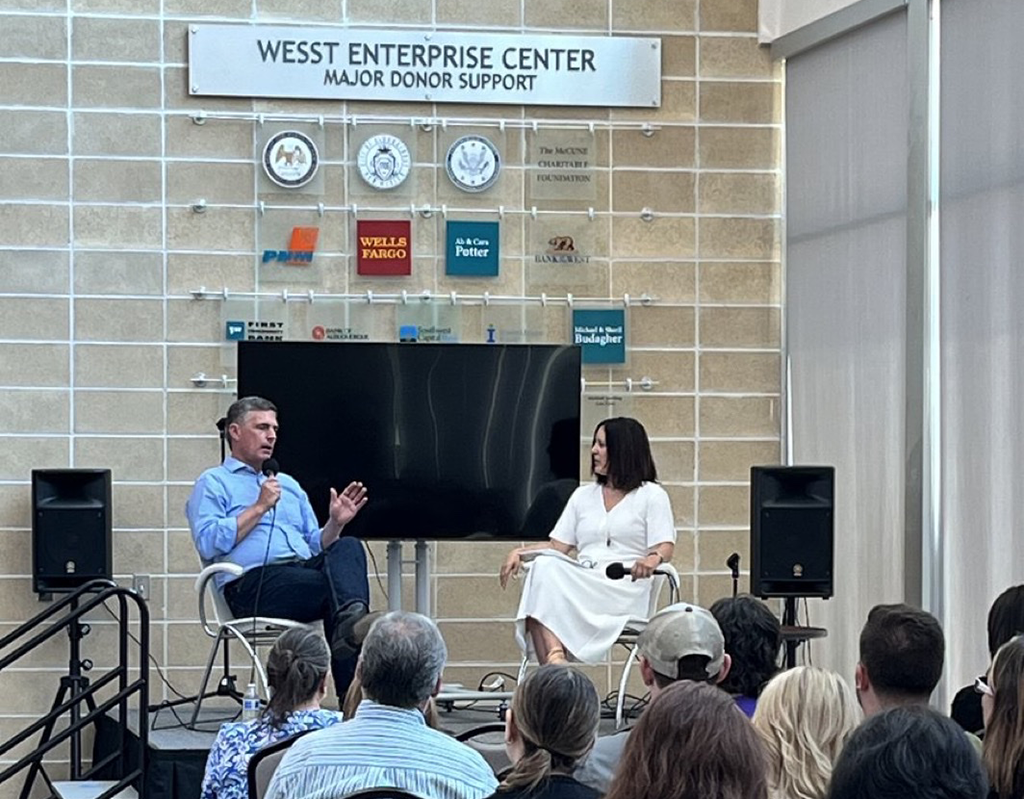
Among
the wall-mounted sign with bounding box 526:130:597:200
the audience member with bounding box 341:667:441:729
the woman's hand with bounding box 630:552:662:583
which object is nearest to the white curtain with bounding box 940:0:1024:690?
the woman's hand with bounding box 630:552:662:583

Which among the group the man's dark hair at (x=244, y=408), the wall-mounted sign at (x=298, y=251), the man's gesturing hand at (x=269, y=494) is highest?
the wall-mounted sign at (x=298, y=251)

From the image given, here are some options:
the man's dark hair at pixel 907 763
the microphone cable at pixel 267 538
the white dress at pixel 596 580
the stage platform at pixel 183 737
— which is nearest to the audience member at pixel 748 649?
the stage platform at pixel 183 737

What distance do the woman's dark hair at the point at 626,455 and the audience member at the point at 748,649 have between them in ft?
9.95

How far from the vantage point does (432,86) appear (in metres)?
7.82

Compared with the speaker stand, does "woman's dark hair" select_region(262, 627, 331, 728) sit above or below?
above

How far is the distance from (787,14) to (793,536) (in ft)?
7.89

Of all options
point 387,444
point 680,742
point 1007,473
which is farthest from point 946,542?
point 680,742

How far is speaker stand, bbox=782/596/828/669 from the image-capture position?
22.3ft

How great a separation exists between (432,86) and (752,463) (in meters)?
2.22

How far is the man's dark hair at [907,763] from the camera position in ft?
6.95

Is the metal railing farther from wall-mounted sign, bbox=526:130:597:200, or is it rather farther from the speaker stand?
wall-mounted sign, bbox=526:130:597:200

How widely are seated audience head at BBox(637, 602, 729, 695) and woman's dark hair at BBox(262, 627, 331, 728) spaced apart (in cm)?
105

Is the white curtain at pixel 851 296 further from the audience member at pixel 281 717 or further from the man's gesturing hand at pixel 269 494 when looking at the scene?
the audience member at pixel 281 717

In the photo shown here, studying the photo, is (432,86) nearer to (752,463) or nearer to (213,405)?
(213,405)
